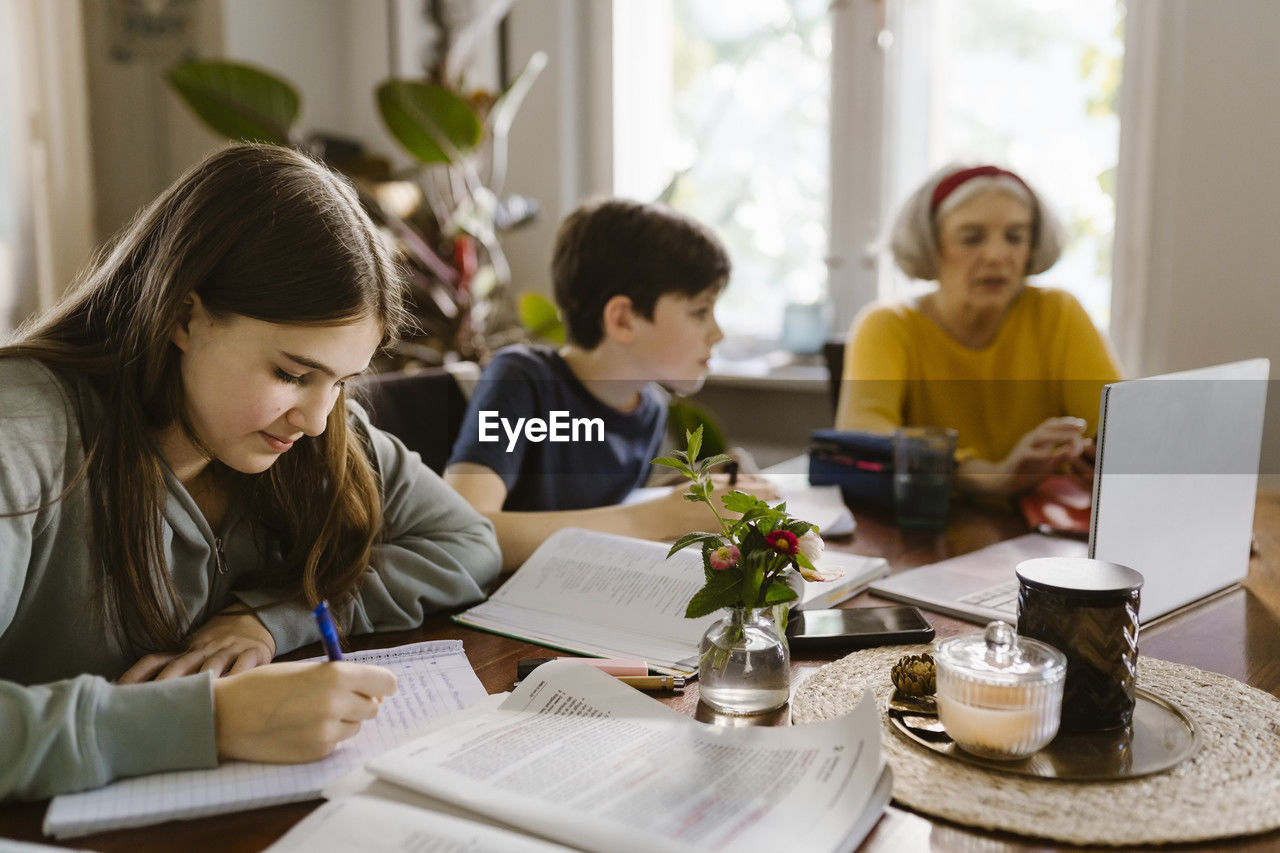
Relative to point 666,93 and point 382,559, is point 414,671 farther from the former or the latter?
point 666,93

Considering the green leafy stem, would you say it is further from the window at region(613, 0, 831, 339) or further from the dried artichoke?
the window at region(613, 0, 831, 339)

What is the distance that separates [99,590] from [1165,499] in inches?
38.1

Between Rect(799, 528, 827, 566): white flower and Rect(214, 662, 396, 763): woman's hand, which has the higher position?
Rect(799, 528, 827, 566): white flower

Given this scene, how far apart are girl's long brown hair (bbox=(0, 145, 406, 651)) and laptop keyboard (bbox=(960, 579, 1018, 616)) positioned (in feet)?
2.15

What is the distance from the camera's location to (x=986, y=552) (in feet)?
4.29

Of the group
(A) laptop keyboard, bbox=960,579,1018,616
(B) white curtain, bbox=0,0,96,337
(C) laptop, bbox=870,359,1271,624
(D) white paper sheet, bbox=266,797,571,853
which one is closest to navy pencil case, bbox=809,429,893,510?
(C) laptop, bbox=870,359,1271,624

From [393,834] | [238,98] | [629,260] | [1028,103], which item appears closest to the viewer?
[393,834]

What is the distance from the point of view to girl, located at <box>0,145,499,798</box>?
85 centimetres

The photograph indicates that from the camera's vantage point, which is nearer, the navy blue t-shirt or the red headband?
the navy blue t-shirt

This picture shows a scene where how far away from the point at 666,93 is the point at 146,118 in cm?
154

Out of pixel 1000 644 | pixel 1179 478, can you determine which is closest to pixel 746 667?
pixel 1000 644

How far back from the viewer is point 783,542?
0.78 meters

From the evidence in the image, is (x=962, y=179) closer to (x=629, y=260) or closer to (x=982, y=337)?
(x=982, y=337)
